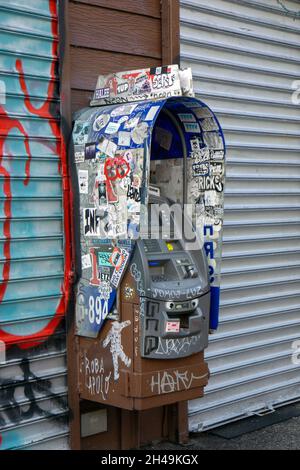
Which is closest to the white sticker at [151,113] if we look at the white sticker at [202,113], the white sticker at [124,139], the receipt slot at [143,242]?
Result: the receipt slot at [143,242]

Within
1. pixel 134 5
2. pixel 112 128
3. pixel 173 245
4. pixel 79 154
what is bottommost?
pixel 173 245

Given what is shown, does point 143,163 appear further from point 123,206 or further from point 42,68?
point 42,68

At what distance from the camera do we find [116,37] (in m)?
A: 4.57

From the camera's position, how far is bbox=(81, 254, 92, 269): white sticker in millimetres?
4102

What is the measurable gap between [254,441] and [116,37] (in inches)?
117

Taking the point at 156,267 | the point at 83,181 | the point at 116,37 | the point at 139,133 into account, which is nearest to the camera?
the point at 139,133

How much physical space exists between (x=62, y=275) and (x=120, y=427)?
1.14 metres

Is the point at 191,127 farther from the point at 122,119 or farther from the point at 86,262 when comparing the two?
the point at 86,262

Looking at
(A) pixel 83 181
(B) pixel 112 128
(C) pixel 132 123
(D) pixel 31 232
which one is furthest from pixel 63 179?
(C) pixel 132 123

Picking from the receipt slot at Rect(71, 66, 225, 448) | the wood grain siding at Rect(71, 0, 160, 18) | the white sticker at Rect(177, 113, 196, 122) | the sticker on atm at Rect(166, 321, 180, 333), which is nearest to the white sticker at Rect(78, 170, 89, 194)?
the receipt slot at Rect(71, 66, 225, 448)

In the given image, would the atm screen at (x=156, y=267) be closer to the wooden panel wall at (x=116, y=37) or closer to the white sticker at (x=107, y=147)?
the white sticker at (x=107, y=147)

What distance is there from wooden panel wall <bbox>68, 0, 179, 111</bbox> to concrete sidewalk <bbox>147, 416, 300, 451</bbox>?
8.12ft

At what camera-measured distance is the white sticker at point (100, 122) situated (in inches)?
156

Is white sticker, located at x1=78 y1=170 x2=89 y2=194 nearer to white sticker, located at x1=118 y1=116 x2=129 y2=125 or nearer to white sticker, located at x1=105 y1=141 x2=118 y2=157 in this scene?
white sticker, located at x1=105 y1=141 x2=118 y2=157
